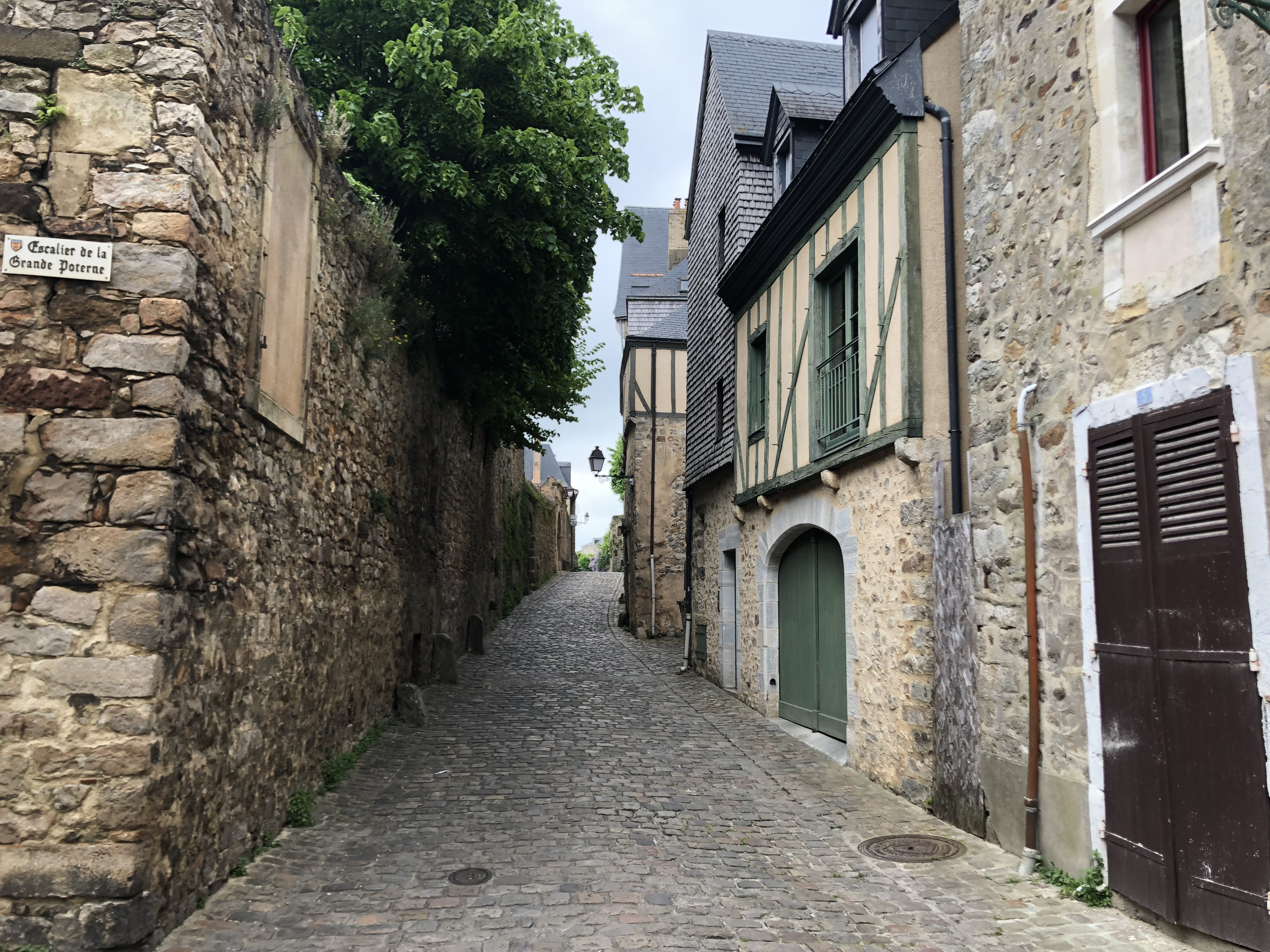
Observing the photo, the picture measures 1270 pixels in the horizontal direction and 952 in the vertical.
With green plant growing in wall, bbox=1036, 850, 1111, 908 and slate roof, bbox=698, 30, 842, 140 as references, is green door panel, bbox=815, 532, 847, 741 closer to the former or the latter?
green plant growing in wall, bbox=1036, 850, 1111, 908

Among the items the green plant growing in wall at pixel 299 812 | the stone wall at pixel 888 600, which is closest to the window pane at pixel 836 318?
the stone wall at pixel 888 600

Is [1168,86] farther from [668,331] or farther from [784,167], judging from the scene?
[668,331]

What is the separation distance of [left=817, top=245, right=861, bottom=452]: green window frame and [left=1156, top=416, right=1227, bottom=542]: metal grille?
130 inches

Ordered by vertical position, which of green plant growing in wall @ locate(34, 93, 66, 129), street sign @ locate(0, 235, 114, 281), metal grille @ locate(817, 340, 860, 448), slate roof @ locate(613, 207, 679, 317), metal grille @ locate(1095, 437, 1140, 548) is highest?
slate roof @ locate(613, 207, 679, 317)

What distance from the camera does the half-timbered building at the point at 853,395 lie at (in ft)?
20.8

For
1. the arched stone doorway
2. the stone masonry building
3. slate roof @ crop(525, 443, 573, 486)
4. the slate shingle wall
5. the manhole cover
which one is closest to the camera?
the manhole cover

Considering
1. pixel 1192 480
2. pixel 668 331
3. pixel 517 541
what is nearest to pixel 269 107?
pixel 1192 480

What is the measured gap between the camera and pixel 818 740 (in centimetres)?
809

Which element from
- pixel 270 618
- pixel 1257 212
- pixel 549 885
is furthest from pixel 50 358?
pixel 1257 212

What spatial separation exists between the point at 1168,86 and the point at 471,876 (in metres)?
4.94

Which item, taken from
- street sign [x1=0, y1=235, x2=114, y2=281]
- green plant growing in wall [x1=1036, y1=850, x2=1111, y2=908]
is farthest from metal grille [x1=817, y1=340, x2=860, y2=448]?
street sign [x1=0, y1=235, x2=114, y2=281]

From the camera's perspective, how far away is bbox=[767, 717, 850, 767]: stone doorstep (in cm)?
746

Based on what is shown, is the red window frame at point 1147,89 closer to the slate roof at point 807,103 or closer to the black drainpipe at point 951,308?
the black drainpipe at point 951,308

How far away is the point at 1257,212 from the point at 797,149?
6.74 meters
